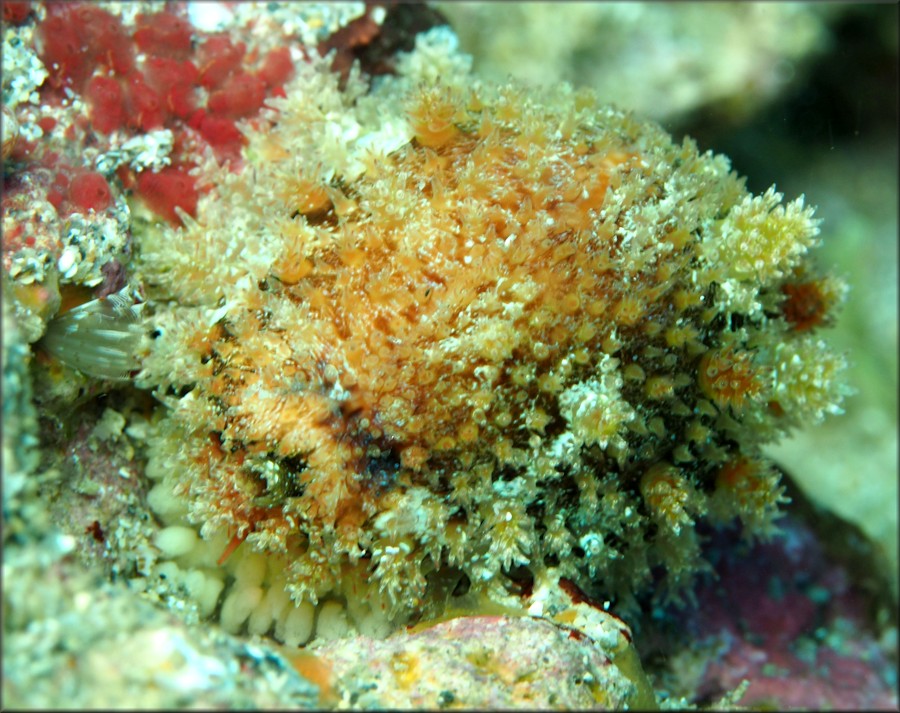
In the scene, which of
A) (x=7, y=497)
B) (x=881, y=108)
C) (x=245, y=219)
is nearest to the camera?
(x=7, y=497)

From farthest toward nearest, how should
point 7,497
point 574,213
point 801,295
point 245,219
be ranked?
point 801,295 < point 245,219 < point 574,213 < point 7,497

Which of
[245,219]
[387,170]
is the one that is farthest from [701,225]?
[245,219]

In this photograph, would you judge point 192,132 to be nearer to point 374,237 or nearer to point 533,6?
point 374,237

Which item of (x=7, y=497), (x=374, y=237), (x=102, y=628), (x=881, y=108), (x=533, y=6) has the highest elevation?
(x=881, y=108)

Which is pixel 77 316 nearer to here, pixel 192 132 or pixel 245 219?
pixel 245 219

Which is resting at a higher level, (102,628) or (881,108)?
(881,108)

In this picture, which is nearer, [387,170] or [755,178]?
[387,170]
